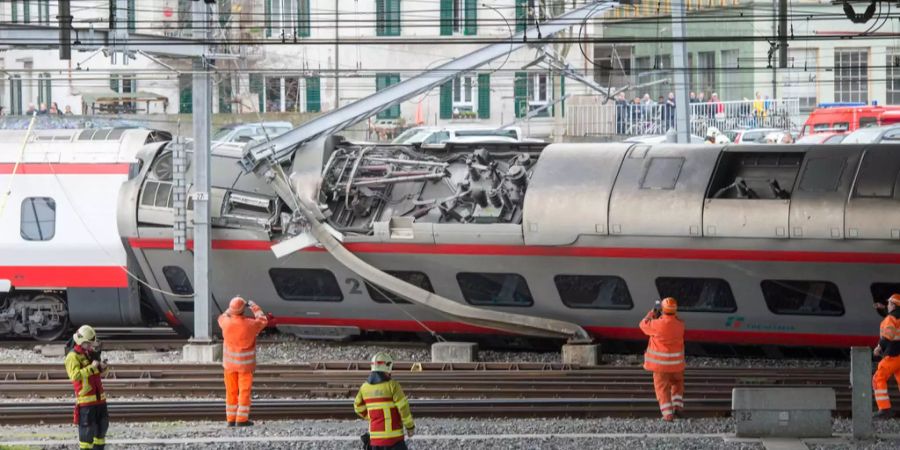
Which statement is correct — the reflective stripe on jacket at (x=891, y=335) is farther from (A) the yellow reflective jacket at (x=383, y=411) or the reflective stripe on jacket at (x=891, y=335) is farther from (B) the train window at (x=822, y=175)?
(A) the yellow reflective jacket at (x=383, y=411)

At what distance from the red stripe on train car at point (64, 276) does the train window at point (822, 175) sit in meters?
9.72

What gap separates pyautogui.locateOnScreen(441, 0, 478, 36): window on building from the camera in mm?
39688

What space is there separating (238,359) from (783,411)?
5.48 metres

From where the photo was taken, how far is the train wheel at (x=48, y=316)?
21938mm

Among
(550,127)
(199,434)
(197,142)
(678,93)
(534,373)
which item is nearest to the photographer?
(199,434)

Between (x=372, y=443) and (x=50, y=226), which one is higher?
(x=50, y=226)

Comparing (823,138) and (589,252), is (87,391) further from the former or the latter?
(823,138)

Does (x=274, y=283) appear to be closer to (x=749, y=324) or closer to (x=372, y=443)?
(x=749, y=324)

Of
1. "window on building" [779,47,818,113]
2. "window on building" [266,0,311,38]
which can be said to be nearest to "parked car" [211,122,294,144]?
"window on building" [266,0,311,38]

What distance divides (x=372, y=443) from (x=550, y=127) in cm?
2870

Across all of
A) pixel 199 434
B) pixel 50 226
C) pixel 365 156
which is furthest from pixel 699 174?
pixel 50 226

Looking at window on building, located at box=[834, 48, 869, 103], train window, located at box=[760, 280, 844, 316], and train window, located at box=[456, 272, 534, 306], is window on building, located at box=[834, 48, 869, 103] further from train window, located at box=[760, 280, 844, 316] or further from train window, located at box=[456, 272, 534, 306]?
train window, located at box=[760, 280, 844, 316]

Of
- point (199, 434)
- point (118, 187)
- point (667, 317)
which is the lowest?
point (199, 434)

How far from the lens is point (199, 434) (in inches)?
583
